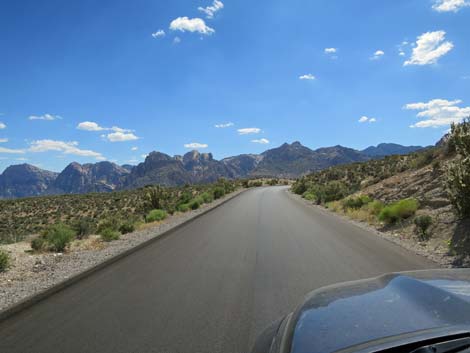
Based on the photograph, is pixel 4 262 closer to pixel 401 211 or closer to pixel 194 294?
pixel 194 294

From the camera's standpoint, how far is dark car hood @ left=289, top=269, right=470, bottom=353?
2252 millimetres

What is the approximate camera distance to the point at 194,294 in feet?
22.0

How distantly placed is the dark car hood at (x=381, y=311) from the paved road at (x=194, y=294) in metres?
1.87

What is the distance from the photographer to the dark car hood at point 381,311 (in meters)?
2.25

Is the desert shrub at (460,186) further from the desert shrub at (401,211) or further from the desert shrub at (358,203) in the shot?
the desert shrub at (358,203)

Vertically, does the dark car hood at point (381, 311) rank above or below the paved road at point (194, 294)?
above

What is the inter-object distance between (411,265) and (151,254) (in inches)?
267

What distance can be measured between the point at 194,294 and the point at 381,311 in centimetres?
458

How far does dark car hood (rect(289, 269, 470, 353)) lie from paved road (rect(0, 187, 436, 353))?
1.87 metres

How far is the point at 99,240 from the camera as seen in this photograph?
50.1ft

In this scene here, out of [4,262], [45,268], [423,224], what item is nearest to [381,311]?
[45,268]

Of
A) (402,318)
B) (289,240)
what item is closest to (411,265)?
(289,240)

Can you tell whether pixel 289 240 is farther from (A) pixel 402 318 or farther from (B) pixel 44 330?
(A) pixel 402 318

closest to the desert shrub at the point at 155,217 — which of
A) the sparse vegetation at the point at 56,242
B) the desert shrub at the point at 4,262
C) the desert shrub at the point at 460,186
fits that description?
the sparse vegetation at the point at 56,242
